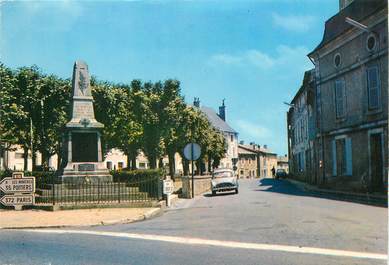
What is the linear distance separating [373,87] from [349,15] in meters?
4.96

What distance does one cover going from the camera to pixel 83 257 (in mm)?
7805

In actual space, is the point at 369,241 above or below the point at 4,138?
below

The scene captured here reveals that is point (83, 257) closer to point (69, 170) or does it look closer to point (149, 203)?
point (149, 203)

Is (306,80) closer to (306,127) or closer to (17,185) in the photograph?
(306,127)

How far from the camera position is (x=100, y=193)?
61.9ft

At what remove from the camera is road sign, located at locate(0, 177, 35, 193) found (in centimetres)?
1468

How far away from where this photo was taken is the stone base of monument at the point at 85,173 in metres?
20.3

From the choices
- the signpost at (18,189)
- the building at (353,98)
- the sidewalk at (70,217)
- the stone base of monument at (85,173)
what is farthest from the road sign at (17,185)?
the building at (353,98)

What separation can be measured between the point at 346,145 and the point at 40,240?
19.4 metres

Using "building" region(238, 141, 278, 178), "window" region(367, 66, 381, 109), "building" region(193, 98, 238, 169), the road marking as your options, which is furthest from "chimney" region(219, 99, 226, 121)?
the road marking

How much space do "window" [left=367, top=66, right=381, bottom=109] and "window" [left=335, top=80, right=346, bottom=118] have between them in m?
2.82

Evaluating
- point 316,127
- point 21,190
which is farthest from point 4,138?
point 316,127

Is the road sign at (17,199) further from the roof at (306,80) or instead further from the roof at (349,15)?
the roof at (306,80)

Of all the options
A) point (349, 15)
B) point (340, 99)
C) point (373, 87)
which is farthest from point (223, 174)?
point (349, 15)
